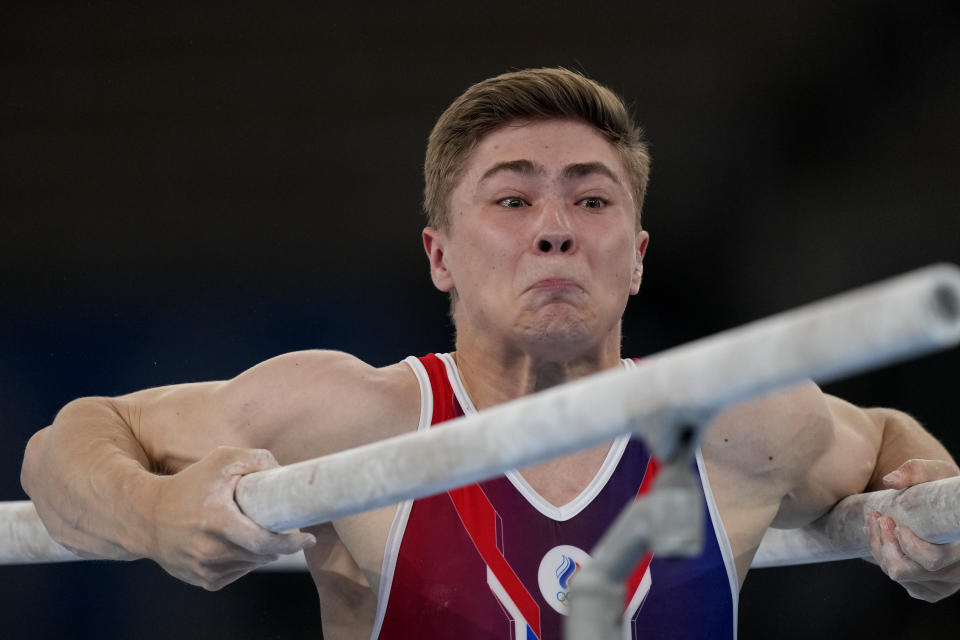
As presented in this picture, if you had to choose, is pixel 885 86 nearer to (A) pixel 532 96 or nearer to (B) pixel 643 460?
(A) pixel 532 96

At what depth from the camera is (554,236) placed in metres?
2.49

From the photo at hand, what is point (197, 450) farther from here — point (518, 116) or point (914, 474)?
point (914, 474)

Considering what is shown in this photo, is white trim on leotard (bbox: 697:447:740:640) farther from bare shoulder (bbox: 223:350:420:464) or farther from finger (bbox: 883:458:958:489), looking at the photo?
bare shoulder (bbox: 223:350:420:464)

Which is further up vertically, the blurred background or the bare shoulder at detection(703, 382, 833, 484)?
the blurred background

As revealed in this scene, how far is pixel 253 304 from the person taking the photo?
5055 mm

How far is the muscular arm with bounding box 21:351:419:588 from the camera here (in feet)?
6.13

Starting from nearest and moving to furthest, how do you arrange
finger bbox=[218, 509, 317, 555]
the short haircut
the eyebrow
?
finger bbox=[218, 509, 317, 555] → the eyebrow → the short haircut

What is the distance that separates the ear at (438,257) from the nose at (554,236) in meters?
0.36

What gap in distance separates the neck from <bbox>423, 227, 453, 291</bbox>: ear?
0.21 m

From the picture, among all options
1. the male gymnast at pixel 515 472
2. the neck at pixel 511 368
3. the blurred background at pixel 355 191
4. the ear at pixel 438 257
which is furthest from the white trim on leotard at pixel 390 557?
the blurred background at pixel 355 191

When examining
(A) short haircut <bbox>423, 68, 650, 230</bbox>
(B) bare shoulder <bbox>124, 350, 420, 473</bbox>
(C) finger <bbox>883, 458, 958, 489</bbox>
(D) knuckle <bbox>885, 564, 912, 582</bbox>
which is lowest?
(D) knuckle <bbox>885, 564, 912, 582</bbox>

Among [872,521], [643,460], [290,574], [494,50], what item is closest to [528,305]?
[643,460]

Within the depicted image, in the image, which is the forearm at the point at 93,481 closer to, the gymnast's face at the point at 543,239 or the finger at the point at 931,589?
the gymnast's face at the point at 543,239

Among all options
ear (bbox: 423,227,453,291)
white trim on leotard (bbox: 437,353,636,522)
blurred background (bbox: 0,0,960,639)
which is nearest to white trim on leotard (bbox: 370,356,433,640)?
white trim on leotard (bbox: 437,353,636,522)
